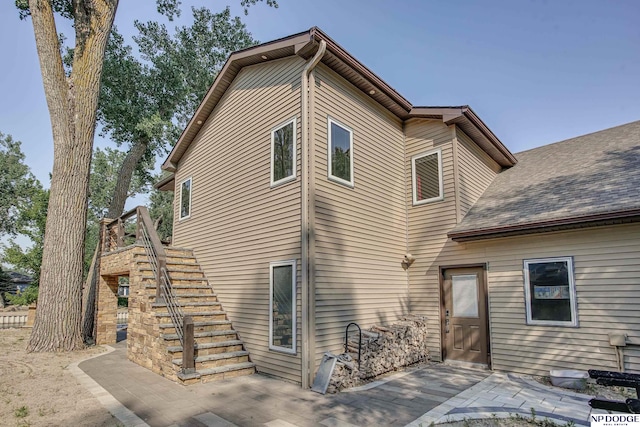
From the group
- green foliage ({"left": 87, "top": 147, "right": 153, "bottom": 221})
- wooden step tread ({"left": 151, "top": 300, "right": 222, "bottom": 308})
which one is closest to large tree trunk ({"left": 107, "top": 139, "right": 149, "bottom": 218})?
wooden step tread ({"left": 151, "top": 300, "right": 222, "bottom": 308})

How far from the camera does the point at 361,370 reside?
600 centimetres

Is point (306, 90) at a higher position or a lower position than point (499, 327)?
higher

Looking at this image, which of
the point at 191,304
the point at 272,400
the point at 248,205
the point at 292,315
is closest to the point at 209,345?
the point at 191,304

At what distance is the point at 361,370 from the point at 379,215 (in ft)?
10.4

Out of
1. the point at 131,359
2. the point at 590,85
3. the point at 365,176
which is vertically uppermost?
the point at 590,85

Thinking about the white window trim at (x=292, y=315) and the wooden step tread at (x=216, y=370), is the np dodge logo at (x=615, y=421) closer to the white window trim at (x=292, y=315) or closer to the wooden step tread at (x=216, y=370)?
the white window trim at (x=292, y=315)

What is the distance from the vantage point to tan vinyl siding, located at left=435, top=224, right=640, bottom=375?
18.6 ft

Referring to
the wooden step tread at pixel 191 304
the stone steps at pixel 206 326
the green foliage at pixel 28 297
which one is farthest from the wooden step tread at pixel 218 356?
the green foliage at pixel 28 297

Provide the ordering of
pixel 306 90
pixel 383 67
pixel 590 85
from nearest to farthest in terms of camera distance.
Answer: pixel 306 90, pixel 590 85, pixel 383 67

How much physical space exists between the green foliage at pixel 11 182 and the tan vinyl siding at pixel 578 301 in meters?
33.8

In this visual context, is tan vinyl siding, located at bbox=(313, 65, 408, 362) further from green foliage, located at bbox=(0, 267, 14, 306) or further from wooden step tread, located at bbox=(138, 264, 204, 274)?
green foliage, located at bbox=(0, 267, 14, 306)

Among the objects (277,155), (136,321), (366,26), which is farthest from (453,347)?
(366,26)

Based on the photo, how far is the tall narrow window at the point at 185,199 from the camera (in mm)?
10172

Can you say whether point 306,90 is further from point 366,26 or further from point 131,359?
point 366,26
